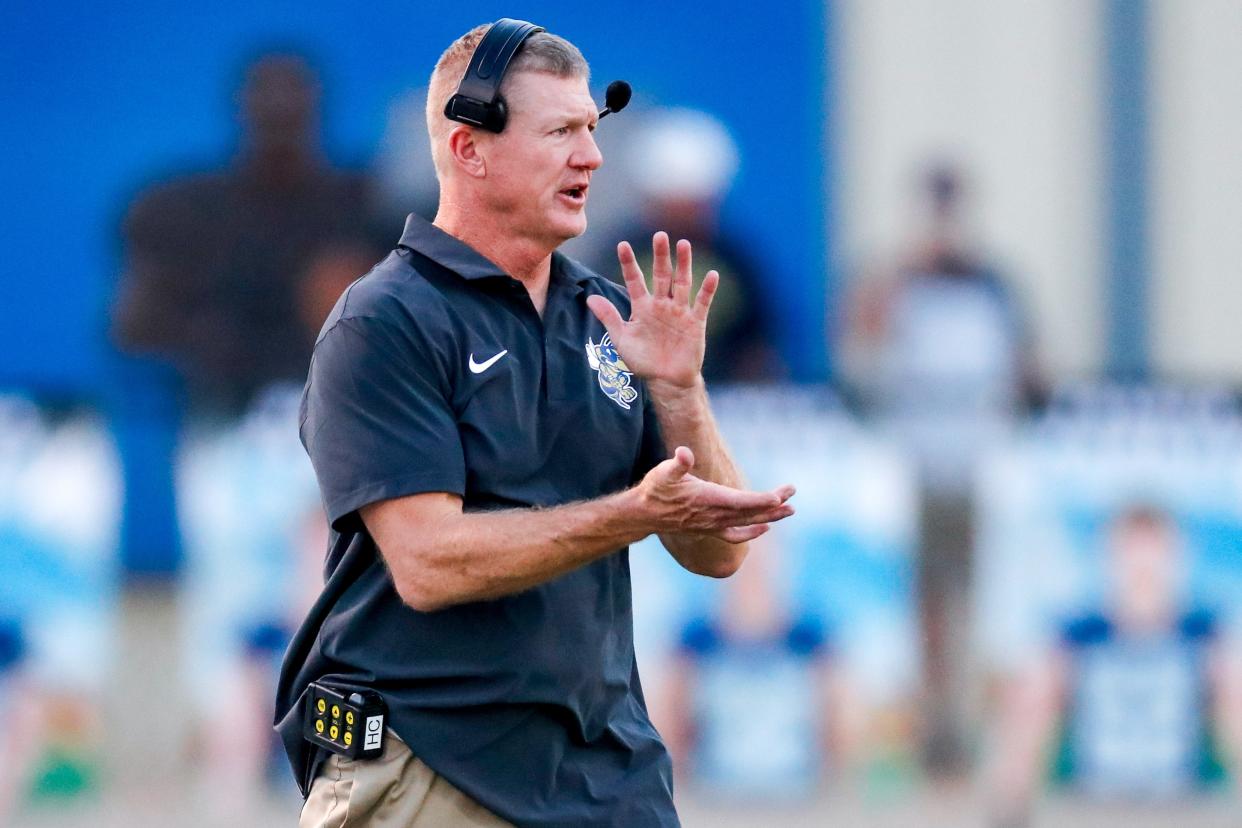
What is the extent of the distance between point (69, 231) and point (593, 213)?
2.79 metres

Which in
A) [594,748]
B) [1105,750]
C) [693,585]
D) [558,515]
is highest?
[558,515]

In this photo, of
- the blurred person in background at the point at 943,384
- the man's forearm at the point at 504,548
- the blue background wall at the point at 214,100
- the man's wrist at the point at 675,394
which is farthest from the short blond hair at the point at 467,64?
the blue background wall at the point at 214,100

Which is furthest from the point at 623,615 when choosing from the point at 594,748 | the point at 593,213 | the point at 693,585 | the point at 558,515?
the point at 593,213

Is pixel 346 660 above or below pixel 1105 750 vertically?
above

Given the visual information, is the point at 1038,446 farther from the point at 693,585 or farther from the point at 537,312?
the point at 537,312

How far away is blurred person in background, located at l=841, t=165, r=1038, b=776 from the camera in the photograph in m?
7.81

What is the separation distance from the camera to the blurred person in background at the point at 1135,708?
767 centimetres

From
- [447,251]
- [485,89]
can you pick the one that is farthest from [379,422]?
[485,89]

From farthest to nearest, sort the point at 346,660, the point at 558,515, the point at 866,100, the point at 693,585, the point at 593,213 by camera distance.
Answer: the point at 866,100, the point at 593,213, the point at 693,585, the point at 346,660, the point at 558,515

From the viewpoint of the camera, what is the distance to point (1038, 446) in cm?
788

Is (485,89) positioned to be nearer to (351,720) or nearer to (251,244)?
(351,720)

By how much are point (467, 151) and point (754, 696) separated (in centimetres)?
451

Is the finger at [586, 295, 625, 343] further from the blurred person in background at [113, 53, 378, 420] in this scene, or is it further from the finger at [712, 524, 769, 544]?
the blurred person in background at [113, 53, 378, 420]

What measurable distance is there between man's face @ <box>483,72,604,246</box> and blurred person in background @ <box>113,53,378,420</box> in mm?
4443
